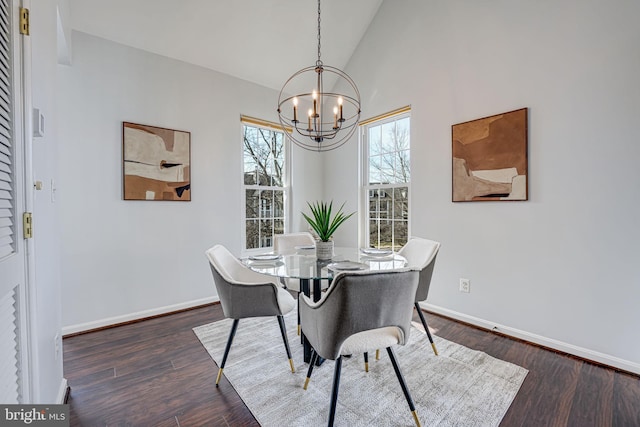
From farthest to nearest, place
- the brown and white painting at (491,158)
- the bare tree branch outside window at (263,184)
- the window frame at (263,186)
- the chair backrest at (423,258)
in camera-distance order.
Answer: the bare tree branch outside window at (263,184)
the window frame at (263,186)
the brown and white painting at (491,158)
the chair backrest at (423,258)

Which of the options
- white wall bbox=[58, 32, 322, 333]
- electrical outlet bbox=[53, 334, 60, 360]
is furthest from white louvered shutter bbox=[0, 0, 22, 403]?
white wall bbox=[58, 32, 322, 333]

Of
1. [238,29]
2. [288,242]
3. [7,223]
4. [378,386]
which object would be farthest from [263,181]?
[7,223]

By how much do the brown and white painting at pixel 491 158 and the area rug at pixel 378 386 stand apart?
53.0 inches

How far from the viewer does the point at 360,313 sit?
52.4 inches

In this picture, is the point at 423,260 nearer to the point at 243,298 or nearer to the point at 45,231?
the point at 243,298

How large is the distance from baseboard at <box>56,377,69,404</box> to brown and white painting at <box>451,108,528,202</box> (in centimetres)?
324

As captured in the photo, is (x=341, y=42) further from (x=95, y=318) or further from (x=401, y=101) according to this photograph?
(x=95, y=318)

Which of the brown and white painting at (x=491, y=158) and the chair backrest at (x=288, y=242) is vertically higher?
the brown and white painting at (x=491, y=158)

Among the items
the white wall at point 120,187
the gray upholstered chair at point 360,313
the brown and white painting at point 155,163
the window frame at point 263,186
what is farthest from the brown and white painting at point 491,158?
the brown and white painting at point 155,163

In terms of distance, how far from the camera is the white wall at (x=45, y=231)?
1214mm

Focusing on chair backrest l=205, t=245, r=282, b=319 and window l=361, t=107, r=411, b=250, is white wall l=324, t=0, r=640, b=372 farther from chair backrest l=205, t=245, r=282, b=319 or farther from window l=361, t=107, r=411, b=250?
chair backrest l=205, t=245, r=282, b=319

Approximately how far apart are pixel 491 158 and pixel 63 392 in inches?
137

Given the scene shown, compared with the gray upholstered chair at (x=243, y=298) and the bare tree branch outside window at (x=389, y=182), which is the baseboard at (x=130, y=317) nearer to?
the gray upholstered chair at (x=243, y=298)

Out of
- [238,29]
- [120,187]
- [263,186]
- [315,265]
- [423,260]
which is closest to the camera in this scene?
[315,265]
